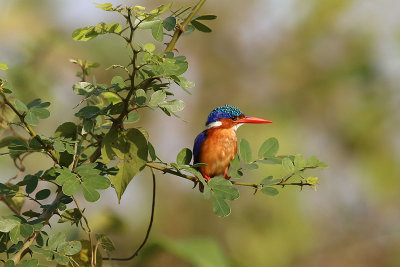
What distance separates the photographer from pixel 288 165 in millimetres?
A: 1255

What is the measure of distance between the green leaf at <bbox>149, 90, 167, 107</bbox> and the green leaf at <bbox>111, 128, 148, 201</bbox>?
0.23 ft

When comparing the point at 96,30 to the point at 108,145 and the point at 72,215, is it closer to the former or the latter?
the point at 108,145

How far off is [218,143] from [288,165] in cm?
45

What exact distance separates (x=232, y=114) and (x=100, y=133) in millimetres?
668

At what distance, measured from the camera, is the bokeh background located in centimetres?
418

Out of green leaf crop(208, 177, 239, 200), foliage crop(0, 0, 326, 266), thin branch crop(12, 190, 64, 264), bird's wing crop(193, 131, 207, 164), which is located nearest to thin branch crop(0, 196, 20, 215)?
foliage crop(0, 0, 326, 266)

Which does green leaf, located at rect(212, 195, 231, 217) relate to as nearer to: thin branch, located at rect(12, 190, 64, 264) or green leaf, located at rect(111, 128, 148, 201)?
green leaf, located at rect(111, 128, 148, 201)

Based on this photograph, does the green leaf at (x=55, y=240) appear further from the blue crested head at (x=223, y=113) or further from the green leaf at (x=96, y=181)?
the blue crested head at (x=223, y=113)

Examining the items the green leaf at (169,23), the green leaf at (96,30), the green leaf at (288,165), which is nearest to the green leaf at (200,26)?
the green leaf at (169,23)

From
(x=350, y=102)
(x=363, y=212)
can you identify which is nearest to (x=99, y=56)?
(x=350, y=102)

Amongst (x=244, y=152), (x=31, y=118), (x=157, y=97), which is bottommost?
(x=244, y=152)

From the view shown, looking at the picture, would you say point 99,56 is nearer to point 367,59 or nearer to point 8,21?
point 8,21

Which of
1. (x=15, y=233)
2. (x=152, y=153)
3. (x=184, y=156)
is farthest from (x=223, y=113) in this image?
(x=15, y=233)

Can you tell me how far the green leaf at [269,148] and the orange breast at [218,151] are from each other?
7.3 inches
